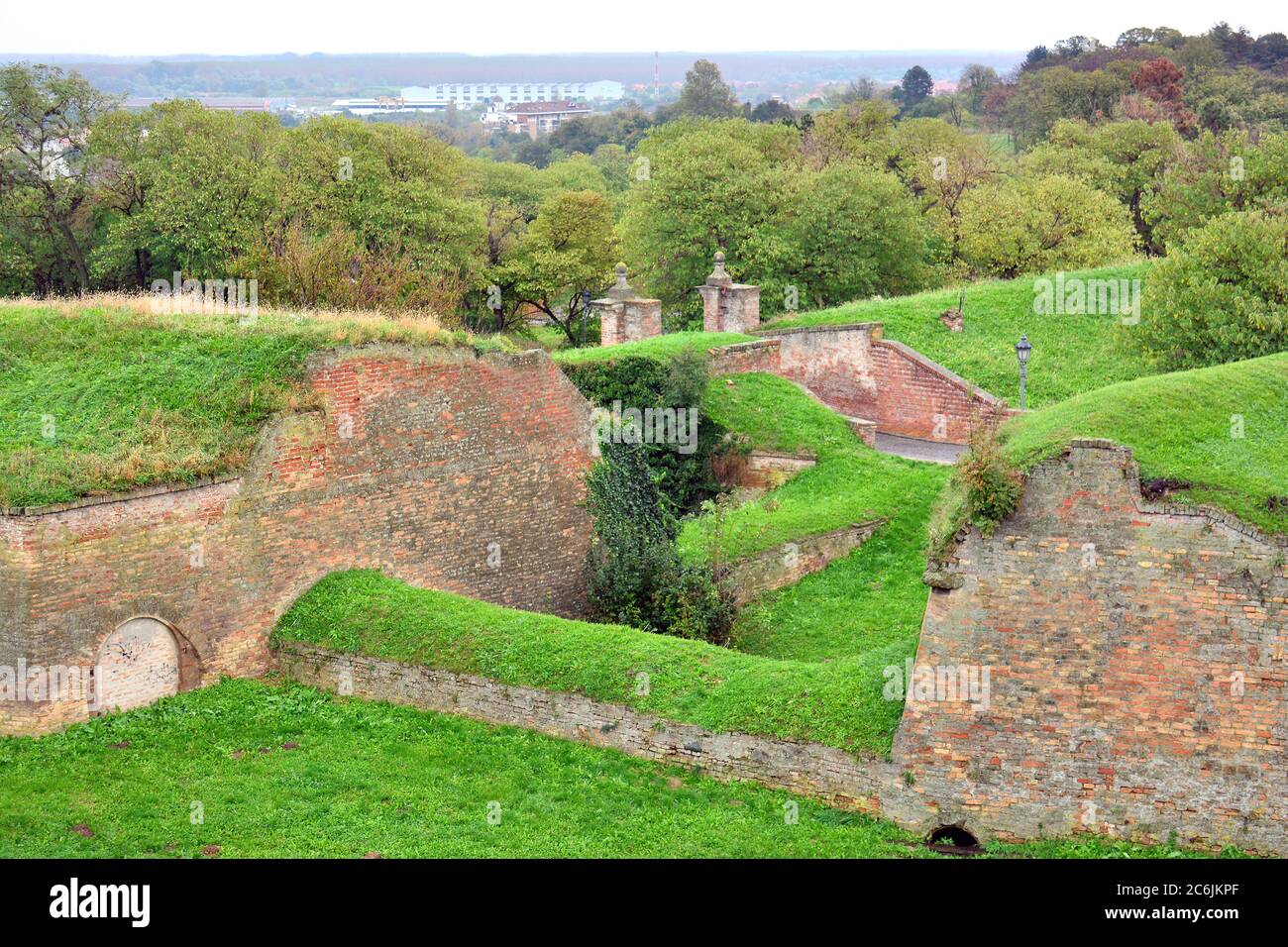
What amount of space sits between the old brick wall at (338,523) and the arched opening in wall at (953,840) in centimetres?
856

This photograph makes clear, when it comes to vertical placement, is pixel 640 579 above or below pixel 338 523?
below

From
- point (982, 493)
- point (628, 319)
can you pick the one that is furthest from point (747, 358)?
point (982, 493)

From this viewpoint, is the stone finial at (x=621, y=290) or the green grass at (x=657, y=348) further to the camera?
the stone finial at (x=621, y=290)

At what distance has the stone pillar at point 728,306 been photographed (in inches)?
1451

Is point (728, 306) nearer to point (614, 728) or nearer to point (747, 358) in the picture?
point (747, 358)

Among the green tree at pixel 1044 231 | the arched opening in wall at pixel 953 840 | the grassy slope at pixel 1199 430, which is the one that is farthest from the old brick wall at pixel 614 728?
the green tree at pixel 1044 231

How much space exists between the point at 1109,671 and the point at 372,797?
807 cm

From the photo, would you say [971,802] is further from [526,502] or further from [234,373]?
[234,373]

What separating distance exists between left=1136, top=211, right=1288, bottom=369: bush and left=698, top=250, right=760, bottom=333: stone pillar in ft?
31.4

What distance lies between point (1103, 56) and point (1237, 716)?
9817cm

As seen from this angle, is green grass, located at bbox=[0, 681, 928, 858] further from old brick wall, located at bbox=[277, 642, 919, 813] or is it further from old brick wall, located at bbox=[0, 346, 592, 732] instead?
old brick wall, located at bbox=[0, 346, 592, 732]

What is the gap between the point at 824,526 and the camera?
25656 mm

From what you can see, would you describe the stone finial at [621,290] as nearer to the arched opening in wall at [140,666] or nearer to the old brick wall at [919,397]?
the old brick wall at [919,397]
